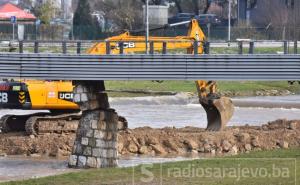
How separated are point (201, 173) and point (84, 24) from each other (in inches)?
2703

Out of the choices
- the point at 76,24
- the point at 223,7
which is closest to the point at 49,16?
the point at 76,24

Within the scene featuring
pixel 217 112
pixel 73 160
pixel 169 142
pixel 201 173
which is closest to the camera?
pixel 201 173

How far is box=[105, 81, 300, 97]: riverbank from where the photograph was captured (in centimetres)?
6906

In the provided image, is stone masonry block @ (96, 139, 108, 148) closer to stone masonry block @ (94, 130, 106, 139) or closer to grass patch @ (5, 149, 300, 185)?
stone masonry block @ (94, 130, 106, 139)

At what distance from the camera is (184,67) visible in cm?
3541

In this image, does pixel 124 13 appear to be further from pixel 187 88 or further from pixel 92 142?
pixel 92 142

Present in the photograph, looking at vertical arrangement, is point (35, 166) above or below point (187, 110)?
above

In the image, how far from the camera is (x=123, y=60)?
3553 centimetres

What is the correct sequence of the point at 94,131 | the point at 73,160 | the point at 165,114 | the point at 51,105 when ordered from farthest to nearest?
the point at 165,114 → the point at 51,105 → the point at 73,160 → the point at 94,131

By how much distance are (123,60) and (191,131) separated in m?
10.00

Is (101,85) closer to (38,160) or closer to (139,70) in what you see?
(139,70)

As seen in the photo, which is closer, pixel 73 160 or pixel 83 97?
pixel 83 97

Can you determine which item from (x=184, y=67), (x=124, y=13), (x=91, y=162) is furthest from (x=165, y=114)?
(x=124, y=13)

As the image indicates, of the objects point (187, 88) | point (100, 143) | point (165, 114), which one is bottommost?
point (187, 88)
